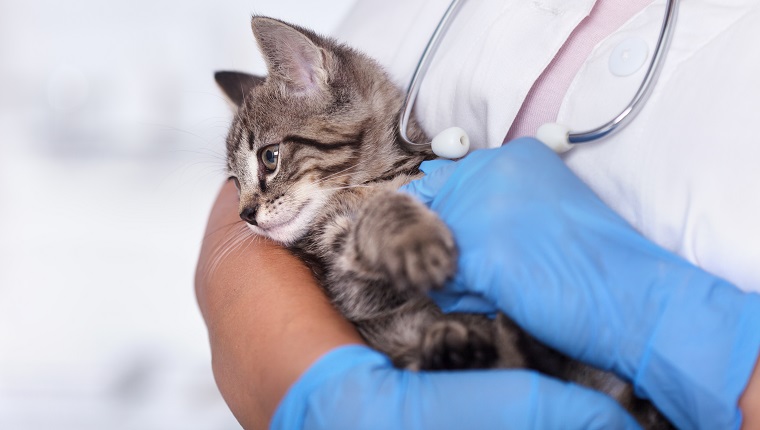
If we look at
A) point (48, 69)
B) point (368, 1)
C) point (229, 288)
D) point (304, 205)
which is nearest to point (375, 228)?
point (304, 205)

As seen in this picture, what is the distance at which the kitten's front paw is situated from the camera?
1.09m

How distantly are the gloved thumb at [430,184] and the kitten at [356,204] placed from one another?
0.24ft

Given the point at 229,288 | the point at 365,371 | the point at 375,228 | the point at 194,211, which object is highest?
the point at 375,228

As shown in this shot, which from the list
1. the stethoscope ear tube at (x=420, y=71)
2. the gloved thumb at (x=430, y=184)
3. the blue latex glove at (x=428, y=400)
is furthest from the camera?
the stethoscope ear tube at (x=420, y=71)

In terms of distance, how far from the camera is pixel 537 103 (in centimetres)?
148

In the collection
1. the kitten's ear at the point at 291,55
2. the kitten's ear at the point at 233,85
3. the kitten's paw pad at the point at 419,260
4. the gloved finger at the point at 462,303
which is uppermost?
the kitten's ear at the point at 291,55

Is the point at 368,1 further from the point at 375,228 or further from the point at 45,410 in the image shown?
the point at 45,410

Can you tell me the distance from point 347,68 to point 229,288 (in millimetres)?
623

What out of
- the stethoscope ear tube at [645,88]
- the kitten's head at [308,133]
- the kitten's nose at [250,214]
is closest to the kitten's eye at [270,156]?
the kitten's head at [308,133]

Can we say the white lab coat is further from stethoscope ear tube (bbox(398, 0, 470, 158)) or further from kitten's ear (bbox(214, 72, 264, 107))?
kitten's ear (bbox(214, 72, 264, 107))

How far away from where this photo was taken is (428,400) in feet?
3.62

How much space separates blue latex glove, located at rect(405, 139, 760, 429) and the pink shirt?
313mm

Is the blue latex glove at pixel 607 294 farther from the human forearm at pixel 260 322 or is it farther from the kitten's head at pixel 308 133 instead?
the kitten's head at pixel 308 133

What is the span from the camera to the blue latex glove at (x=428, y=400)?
3.53 feet
